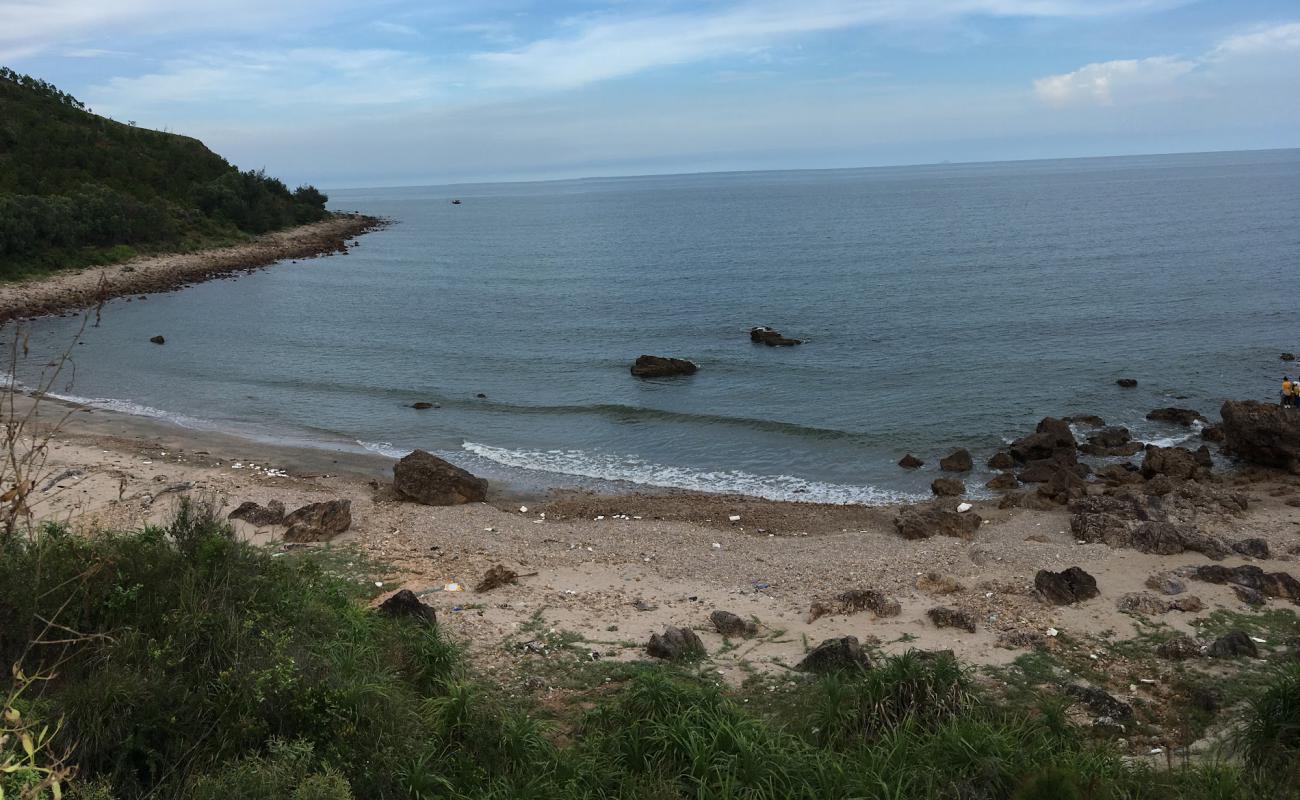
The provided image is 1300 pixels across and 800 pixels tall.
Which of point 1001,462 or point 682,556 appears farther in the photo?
point 1001,462

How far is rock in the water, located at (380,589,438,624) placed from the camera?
10953 millimetres

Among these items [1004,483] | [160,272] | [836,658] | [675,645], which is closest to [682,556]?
[675,645]

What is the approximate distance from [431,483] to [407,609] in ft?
29.6

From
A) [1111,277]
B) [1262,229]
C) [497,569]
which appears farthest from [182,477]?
[1262,229]

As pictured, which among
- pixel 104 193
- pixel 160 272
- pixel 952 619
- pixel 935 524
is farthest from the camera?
pixel 104 193

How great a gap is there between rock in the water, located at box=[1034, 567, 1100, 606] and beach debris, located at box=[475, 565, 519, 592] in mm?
8210

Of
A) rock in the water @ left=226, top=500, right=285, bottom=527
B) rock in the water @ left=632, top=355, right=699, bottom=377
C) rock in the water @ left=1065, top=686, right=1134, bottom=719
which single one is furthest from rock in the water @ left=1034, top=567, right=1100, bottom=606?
rock in the water @ left=632, top=355, right=699, bottom=377

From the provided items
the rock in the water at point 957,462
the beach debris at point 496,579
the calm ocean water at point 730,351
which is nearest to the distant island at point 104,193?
the calm ocean water at point 730,351

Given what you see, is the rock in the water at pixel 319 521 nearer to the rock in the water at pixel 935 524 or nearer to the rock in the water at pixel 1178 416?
the rock in the water at pixel 935 524

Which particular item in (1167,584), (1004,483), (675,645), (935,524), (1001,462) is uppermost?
(675,645)

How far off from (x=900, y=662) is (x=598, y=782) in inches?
131

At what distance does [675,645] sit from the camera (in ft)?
37.2

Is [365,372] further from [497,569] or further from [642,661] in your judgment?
[642,661]

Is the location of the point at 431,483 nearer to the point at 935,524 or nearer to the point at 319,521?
the point at 319,521
